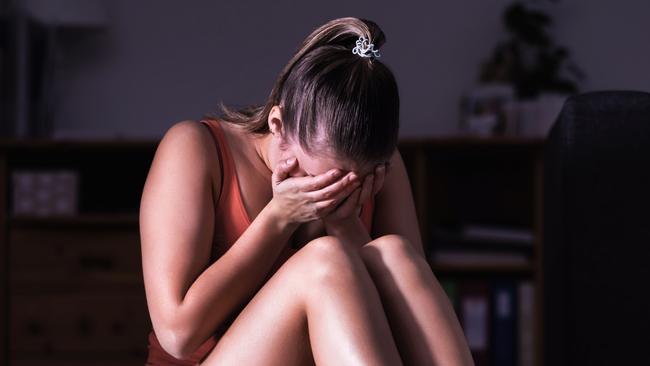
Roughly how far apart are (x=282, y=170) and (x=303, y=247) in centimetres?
12

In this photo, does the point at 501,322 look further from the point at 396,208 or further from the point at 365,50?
the point at 365,50

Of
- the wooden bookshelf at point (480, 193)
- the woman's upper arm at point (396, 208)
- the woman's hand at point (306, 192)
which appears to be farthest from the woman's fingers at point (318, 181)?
the wooden bookshelf at point (480, 193)

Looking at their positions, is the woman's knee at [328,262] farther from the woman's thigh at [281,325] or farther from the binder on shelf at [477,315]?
the binder on shelf at [477,315]

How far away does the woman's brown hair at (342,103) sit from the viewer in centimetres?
111

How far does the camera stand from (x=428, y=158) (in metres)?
2.40

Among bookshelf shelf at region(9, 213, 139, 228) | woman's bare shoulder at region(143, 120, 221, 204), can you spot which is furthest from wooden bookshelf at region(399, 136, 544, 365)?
woman's bare shoulder at region(143, 120, 221, 204)

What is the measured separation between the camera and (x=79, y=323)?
7.34 ft

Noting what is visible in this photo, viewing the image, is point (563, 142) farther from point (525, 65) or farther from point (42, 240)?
point (42, 240)

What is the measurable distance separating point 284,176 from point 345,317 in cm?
27

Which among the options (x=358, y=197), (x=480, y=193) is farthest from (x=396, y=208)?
(x=480, y=193)

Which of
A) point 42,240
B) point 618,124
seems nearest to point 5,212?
point 42,240

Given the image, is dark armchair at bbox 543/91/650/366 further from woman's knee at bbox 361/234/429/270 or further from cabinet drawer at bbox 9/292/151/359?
cabinet drawer at bbox 9/292/151/359

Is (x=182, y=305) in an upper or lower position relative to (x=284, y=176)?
lower

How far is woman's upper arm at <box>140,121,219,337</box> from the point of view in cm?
121
